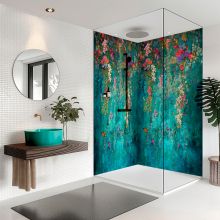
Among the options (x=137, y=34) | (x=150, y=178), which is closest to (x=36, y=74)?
(x=137, y=34)

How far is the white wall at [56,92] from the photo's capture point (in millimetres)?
3193

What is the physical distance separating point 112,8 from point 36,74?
1.32 m

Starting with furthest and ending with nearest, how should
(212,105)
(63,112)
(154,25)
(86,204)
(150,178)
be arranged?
(150,178)
(212,105)
(154,25)
(63,112)
(86,204)

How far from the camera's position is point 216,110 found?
12.1ft

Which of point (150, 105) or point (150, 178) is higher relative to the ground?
point (150, 105)

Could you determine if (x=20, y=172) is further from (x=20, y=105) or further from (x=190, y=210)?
(x=190, y=210)

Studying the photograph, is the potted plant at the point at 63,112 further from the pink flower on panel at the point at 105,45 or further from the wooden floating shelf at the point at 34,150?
the pink flower on panel at the point at 105,45

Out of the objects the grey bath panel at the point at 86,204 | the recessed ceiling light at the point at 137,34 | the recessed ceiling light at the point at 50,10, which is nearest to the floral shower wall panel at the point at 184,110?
the recessed ceiling light at the point at 137,34

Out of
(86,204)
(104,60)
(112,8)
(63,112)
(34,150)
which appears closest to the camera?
(34,150)

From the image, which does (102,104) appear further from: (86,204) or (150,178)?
(86,204)

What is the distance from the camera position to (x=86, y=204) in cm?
302

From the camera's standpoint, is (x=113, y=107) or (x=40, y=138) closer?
(x=40, y=138)

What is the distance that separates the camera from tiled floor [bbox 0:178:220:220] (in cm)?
263

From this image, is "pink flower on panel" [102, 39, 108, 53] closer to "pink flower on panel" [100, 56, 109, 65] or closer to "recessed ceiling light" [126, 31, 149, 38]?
"pink flower on panel" [100, 56, 109, 65]
